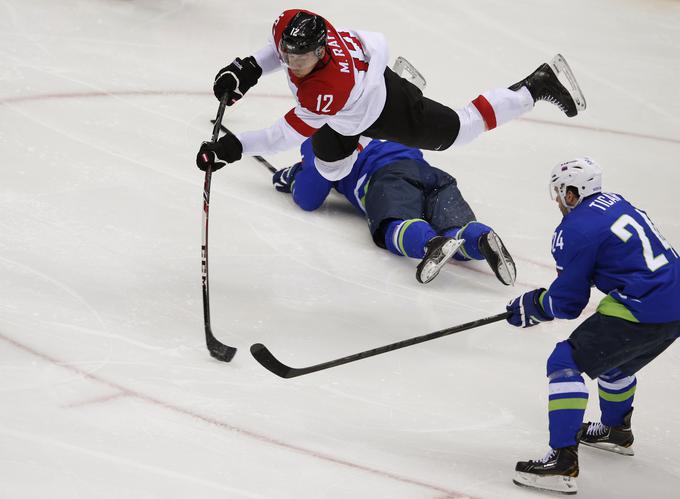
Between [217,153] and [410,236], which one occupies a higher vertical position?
[217,153]

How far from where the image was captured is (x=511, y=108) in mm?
4078

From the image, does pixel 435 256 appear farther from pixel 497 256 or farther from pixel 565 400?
pixel 565 400

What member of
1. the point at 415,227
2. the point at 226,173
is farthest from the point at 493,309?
the point at 226,173

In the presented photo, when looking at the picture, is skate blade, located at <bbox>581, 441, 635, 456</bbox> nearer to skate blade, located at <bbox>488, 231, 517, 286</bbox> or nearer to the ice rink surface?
the ice rink surface

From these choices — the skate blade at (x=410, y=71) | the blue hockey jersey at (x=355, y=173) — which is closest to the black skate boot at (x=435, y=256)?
the blue hockey jersey at (x=355, y=173)

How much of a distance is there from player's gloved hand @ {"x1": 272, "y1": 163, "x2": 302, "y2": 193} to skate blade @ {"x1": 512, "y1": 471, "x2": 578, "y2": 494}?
79.5 inches

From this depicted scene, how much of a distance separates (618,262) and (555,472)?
0.61m

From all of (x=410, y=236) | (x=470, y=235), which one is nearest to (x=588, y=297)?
(x=470, y=235)

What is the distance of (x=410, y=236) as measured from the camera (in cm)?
402

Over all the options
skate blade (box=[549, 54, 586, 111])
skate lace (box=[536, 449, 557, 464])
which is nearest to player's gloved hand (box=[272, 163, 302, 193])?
skate blade (box=[549, 54, 586, 111])

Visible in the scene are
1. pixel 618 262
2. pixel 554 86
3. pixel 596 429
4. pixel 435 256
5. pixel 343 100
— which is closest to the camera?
pixel 618 262

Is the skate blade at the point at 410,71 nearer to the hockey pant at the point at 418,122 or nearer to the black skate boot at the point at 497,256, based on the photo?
the hockey pant at the point at 418,122

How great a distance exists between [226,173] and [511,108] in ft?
4.57

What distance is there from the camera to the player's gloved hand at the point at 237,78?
3859 millimetres
